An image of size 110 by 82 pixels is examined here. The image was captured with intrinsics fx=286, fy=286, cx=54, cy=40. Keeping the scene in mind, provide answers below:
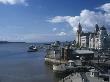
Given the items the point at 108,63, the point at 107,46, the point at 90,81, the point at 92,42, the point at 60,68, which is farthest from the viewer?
the point at 92,42

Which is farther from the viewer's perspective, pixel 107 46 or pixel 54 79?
pixel 107 46

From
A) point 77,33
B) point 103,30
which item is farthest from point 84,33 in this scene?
point 103,30

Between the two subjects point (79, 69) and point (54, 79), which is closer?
point (54, 79)

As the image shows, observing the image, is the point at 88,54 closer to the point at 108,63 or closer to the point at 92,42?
the point at 108,63

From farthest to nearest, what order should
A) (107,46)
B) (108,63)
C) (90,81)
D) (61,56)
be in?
(107,46) < (61,56) < (108,63) < (90,81)

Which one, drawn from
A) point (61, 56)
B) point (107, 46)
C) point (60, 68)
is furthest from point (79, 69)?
point (107, 46)

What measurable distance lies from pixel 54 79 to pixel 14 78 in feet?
24.3

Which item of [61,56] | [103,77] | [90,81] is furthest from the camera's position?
[61,56]

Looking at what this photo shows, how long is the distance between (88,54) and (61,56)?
848 cm

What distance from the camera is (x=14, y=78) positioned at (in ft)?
173

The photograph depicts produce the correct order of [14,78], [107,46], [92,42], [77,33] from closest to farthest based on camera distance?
[14,78], [107,46], [92,42], [77,33]

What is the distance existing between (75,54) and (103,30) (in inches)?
1855

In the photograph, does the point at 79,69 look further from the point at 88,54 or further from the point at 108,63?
the point at 88,54

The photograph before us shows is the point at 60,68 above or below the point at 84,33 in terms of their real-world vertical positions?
below
